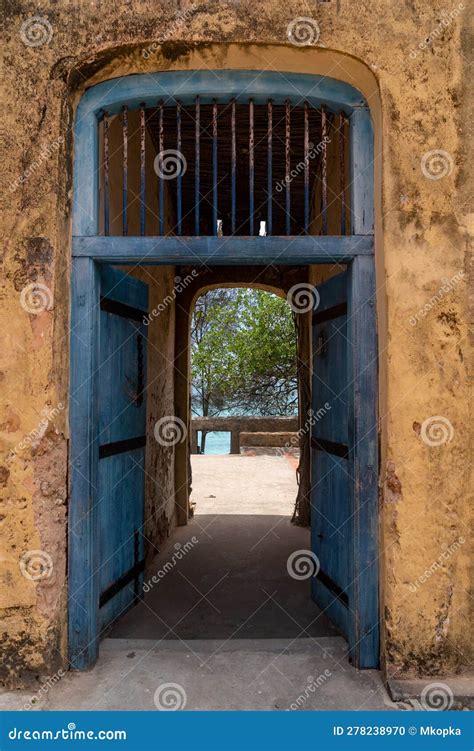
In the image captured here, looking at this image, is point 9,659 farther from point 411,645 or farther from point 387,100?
point 387,100

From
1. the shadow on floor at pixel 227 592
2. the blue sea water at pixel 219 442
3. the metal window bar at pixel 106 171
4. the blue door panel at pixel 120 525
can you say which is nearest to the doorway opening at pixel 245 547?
the shadow on floor at pixel 227 592

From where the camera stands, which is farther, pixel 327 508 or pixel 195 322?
pixel 195 322

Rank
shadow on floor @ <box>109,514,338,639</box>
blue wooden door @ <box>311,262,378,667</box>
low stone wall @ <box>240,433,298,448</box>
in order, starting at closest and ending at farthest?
blue wooden door @ <box>311,262,378,667</box>
shadow on floor @ <box>109,514,338,639</box>
low stone wall @ <box>240,433,298,448</box>

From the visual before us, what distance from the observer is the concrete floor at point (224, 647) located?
3.04 meters

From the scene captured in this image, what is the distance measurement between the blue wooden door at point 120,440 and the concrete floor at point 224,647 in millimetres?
311

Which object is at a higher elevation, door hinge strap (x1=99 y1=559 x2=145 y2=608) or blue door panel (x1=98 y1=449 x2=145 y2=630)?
blue door panel (x1=98 y1=449 x2=145 y2=630)

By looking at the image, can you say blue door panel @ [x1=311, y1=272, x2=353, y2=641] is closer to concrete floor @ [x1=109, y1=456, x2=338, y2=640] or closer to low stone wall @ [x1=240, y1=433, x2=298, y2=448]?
concrete floor @ [x1=109, y1=456, x2=338, y2=640]

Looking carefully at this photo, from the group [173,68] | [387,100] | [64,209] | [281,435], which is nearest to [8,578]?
[64,209]

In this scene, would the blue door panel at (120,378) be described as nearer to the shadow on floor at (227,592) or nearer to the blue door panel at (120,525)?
the blue door panel at (120,525)

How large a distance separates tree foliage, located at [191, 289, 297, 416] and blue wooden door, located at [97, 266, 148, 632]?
12.8 m

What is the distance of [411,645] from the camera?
316 centimetres

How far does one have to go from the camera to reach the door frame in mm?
3357

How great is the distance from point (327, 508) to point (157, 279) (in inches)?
127

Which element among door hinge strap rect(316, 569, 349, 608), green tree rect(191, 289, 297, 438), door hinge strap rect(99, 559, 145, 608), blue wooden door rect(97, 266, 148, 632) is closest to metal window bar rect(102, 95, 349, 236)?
blue wooden door rect(97, 266, 148, 632)
